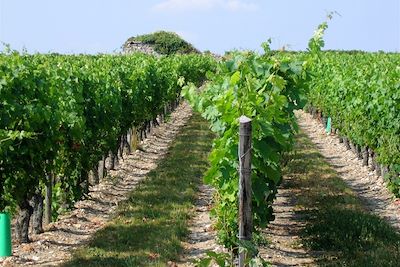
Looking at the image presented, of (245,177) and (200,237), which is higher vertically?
(245,177)

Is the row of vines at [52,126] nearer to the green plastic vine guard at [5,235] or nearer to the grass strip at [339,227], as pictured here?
the green plastic vine guard at [5,235]

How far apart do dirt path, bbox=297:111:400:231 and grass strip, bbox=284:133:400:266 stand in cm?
35

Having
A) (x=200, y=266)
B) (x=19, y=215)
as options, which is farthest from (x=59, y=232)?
(x=200, y=266)

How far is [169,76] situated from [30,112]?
51.4 feet

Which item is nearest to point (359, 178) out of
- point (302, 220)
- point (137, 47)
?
point (302, 220)

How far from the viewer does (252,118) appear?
6.63m

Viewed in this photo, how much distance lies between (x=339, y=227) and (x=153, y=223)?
8.79ft

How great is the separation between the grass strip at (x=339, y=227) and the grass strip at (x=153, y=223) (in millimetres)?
1824

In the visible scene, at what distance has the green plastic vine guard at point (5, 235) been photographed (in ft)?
26.9

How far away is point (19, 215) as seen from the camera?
9.19m

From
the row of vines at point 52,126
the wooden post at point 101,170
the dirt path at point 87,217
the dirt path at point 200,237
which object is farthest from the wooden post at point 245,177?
the wooden post at point 101,170

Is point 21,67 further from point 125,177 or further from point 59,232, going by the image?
point 125,177

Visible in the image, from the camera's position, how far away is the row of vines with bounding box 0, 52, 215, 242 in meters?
8.23

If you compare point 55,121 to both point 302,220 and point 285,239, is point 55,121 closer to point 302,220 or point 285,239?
point 285,239
